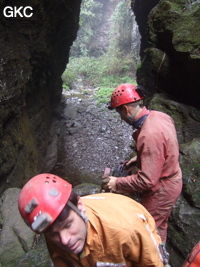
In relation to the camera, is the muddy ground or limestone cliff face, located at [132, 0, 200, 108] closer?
limestone cliff face, located at [132, 0, 200, 108]

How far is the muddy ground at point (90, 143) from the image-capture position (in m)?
8.28

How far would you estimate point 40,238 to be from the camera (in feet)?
12.7

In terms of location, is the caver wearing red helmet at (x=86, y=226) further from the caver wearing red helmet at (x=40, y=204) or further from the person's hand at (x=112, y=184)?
the person's hand at (x=112, y=184)

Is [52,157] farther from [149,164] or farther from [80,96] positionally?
[80,96]

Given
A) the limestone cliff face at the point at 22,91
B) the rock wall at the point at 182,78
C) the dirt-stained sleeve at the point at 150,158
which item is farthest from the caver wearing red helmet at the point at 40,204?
the limestone cliff face at the point at 22,91

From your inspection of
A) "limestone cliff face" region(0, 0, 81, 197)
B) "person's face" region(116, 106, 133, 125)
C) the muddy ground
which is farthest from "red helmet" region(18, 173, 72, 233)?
the muddy ground

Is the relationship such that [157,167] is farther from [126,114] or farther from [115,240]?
[115,240]

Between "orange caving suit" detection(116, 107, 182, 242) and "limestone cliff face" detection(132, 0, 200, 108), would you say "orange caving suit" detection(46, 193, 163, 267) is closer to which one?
"orange caving suit" detection(116, 107, 182, 242)

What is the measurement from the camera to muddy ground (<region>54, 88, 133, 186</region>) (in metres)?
8.28

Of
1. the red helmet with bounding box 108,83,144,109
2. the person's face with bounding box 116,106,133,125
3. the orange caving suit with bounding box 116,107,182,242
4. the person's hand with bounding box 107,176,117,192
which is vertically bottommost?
the person's hand with bounding box 107,176,117,192

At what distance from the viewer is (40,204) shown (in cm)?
125

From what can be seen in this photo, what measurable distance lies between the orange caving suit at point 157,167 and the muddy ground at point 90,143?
5190 millimetres

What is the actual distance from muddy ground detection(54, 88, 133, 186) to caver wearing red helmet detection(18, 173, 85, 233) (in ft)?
20.9

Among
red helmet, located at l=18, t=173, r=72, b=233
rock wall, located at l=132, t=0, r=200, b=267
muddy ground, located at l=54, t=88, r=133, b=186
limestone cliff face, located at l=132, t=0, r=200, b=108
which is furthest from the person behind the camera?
muddy ground, located at l=54, t=88, r=133, b=186
